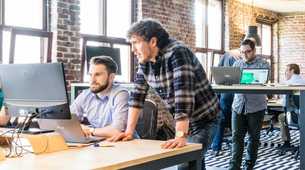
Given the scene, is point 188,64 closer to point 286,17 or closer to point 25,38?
point 25,38

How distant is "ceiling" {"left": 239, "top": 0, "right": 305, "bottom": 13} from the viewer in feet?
33.8

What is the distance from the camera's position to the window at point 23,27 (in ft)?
17.4

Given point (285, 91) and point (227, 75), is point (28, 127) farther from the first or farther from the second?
point (227, 75)

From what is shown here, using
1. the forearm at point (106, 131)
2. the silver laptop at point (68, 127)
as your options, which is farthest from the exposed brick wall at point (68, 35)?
the silver laptop at point (68, 127)

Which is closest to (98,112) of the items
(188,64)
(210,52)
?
(188,64)

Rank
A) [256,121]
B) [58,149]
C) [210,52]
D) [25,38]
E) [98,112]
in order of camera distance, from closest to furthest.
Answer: [58,149] → [98,112] → [256,121] → [25,38] → [210,52]

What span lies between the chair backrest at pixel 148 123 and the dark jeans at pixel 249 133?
1428 mm

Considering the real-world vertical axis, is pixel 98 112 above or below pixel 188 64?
below

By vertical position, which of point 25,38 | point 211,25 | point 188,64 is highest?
point 211,25

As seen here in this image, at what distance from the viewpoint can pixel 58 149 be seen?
232 cm

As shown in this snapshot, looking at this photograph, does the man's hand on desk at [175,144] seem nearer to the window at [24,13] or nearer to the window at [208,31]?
the window at [24,13]

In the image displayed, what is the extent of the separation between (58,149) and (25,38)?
138 inches

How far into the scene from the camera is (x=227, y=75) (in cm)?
500

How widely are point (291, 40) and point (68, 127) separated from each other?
33.7ft
